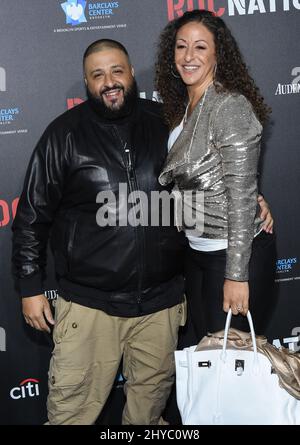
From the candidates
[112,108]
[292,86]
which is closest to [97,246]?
[112,108]

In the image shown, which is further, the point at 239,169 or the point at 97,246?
the point at 97,246

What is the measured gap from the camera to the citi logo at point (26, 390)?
9.55 feet

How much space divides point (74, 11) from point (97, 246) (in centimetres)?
101

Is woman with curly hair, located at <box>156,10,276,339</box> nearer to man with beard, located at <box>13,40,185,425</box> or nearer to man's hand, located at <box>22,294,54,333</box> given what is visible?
man with beard, located at <box>13,40,185,425</box>

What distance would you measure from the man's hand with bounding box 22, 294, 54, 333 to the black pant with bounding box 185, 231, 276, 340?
1.81ft

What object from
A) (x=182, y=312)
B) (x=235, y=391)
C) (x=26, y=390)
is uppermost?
(x=182, y=312)

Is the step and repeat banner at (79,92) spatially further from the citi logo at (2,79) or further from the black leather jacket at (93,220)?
the black leather jacket at (93,220)

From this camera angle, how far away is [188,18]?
7.30 ft

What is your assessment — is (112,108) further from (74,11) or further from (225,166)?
(74,11)

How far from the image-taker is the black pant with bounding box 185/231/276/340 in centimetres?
221

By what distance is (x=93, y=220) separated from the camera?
2.35m

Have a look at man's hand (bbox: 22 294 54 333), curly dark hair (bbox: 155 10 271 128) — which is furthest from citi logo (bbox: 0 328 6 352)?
curly dark hair (bbox: 155 10 271 128)

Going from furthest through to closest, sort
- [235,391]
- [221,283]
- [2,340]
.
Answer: [2,340] → [221,283] → [235,391]
